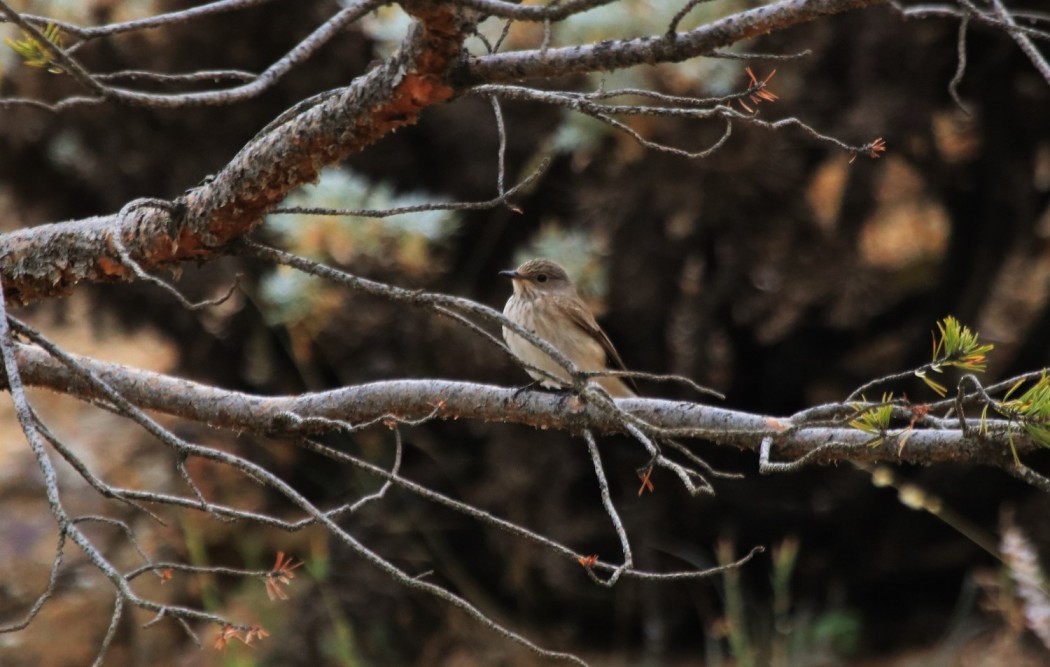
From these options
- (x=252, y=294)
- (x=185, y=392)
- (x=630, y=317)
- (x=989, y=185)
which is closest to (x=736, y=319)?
(x=630, y=317)

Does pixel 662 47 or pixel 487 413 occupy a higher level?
pixel 662 47

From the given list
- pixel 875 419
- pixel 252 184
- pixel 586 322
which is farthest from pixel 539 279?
pixel 875 419

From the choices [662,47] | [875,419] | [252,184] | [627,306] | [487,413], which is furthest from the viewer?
[627,306]

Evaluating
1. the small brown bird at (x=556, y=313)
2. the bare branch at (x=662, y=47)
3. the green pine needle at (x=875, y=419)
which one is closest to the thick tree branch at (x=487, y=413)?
the green pine needle at (x=875, y=419)

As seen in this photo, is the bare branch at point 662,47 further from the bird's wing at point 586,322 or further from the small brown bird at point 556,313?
the bird's wing at point 586,322

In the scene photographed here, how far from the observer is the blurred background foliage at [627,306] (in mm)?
5582

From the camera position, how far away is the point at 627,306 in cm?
608

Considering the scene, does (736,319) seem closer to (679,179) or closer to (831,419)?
(679,179)

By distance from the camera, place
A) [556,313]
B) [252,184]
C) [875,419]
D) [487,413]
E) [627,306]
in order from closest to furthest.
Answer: [875,419] → [252,184] → [487,413] → [556,313] → [627,306]

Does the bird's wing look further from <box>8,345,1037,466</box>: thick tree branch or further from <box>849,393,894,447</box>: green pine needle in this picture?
<box>849,393,894,447</box>: green pine needle

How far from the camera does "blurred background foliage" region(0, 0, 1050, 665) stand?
5.58 meters

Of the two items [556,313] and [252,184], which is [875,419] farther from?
[556,313]

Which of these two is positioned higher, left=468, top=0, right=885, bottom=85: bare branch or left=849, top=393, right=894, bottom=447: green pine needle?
left=468, top=0, right=885, bottom=85: bare branch

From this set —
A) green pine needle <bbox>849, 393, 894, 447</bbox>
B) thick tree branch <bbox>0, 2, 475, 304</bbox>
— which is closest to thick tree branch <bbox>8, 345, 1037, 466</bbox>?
green pine needle <bbox>849, 393, 894, 447</bbox>
